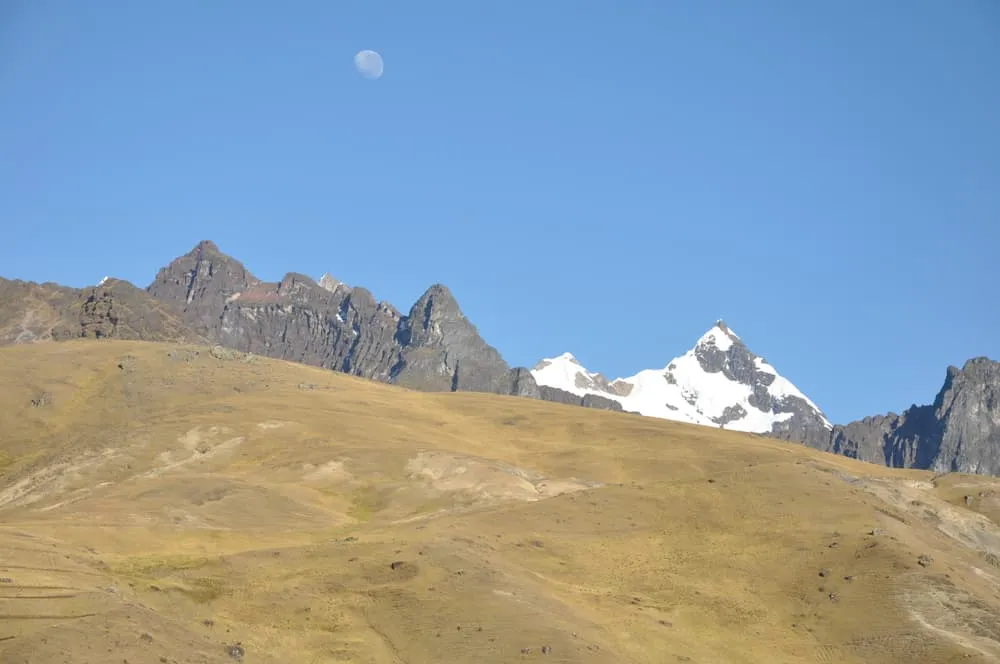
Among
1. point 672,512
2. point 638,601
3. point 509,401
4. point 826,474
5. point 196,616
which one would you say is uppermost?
point 509,401

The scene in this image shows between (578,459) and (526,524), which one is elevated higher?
(578,459)

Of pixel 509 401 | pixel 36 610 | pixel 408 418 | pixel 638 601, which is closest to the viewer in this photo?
pixel 36 610

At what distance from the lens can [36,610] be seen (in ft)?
150

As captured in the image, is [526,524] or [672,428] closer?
[526,524]

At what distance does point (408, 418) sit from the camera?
154 metres

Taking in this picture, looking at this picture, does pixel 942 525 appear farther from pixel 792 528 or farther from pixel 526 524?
pixel 526 524

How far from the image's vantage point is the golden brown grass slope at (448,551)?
54.2 m

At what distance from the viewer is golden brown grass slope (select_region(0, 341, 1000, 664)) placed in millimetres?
54250

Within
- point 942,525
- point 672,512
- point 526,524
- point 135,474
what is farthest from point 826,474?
point 135,474

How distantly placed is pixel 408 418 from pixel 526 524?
7321cm

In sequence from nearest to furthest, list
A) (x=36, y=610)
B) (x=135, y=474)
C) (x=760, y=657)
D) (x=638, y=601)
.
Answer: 1. (x=36, y=610)
2. (x=760, y=657)
3. (x=638, y=601)
4. (x=135, y=474)

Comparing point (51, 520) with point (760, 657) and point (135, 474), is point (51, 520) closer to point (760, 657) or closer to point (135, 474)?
point (135, 474)

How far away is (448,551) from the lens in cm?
6788

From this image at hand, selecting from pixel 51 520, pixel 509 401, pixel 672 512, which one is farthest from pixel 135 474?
pixel 509 401
